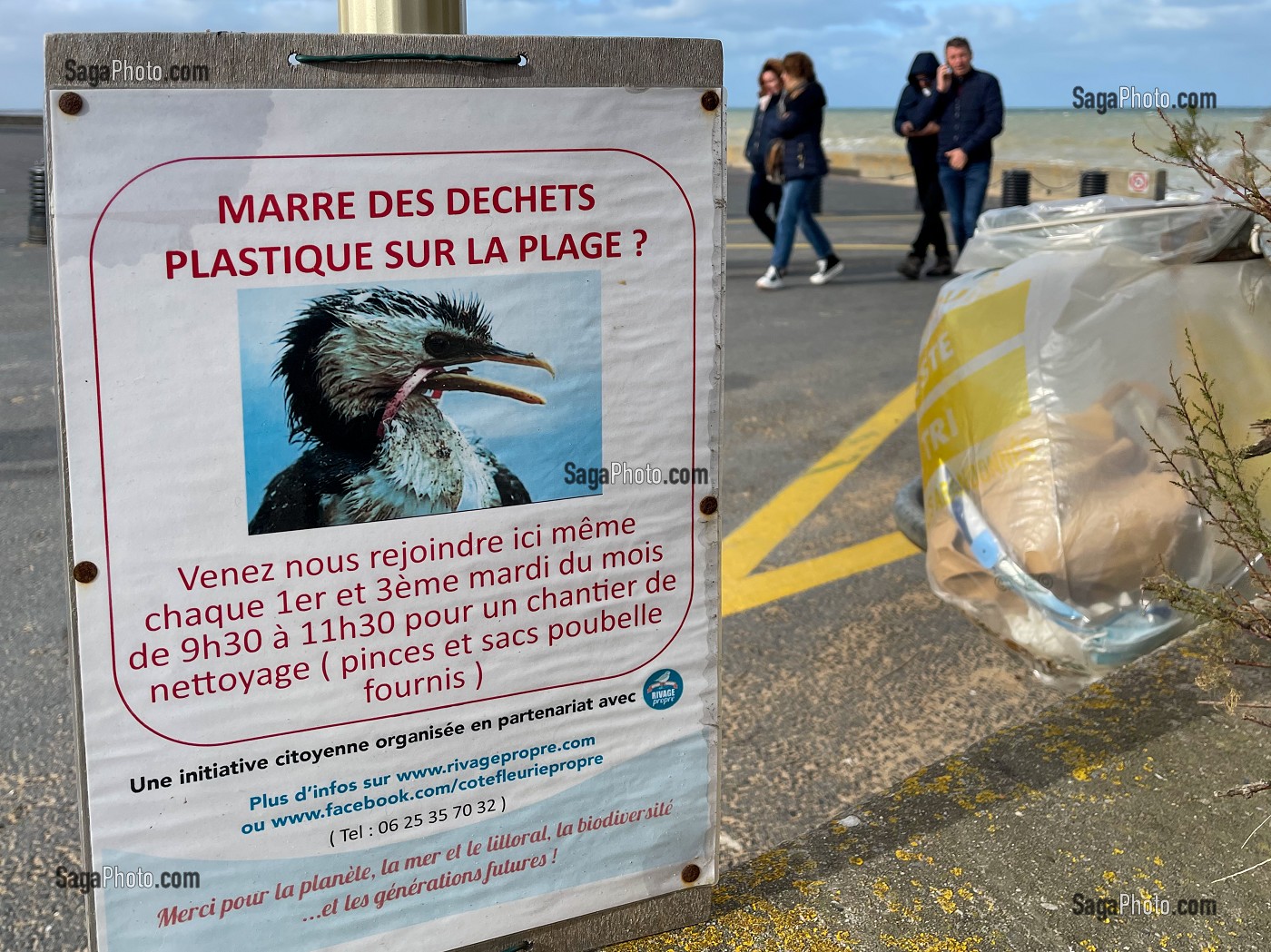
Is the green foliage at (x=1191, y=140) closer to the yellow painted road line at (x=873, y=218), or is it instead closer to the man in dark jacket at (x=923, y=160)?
the man in dark jacket at (x=923, y=160)

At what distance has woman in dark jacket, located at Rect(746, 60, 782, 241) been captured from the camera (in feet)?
36.8

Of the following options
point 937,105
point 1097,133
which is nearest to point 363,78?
point 937,105

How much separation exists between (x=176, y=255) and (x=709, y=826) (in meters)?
1.26

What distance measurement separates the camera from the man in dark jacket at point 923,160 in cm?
1124

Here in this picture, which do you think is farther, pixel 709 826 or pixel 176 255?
pixel 709 826

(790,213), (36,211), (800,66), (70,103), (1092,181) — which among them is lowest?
(70,103)

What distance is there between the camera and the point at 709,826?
7.20 feet

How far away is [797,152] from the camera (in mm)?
10562

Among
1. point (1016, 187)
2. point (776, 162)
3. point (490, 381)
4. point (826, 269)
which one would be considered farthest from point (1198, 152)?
point (1016, 187)

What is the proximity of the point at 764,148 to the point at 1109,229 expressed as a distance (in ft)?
25.0

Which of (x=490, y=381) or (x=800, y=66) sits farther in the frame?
(x=800, y=66)

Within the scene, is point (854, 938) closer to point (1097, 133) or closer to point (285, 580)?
point (285, 580)

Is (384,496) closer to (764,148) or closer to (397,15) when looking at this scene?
(397,15)

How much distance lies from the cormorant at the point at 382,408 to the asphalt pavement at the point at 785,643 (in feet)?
1.39
